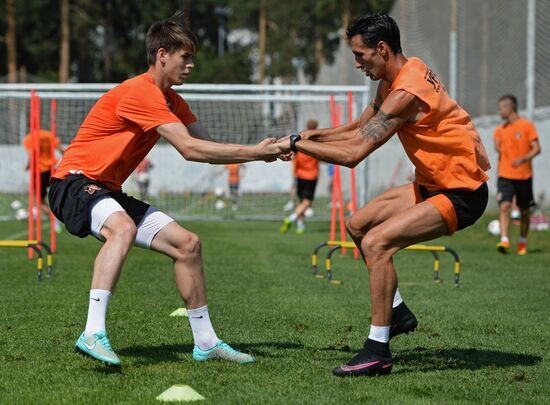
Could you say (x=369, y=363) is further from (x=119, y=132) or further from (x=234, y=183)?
(x=234, y=183)

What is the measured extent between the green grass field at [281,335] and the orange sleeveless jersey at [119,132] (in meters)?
1.21

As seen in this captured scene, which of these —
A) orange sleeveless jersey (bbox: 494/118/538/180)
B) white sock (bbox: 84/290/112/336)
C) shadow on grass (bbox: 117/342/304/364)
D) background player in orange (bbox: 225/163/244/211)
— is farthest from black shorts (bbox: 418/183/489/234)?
background player in orange (bbox: 225/163/244/211)

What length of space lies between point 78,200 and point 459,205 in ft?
7.67

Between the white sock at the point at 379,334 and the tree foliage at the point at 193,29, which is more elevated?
the tree foliage at the point at 193,29

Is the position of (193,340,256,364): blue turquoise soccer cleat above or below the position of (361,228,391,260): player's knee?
below

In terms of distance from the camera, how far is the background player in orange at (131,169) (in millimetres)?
6148

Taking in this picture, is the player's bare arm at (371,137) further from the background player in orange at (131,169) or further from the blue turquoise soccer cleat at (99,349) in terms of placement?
the blue turquoise soccer cleat at (99,349)

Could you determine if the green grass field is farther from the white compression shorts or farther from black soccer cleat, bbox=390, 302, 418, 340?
the white compression shorts

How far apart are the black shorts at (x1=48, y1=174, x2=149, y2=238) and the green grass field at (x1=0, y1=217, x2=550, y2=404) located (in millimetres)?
872

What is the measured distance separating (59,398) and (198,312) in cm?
133

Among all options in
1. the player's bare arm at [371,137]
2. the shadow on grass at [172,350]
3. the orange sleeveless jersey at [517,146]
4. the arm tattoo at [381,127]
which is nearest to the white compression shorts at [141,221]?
the shadow on grass at [172,350]

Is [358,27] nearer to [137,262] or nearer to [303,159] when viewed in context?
[137,262]

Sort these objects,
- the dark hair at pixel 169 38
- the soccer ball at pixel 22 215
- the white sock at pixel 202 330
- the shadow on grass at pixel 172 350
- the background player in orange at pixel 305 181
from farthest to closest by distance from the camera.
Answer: the soccer ball at pixel 22 215 < the background player in orange at pixel 305 181 < the shadow on grass at pixel 172 350 < the white sock at pixel 202 330 < the dark hair at pixel 169 38

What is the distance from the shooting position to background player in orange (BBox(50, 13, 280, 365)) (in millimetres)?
6148
